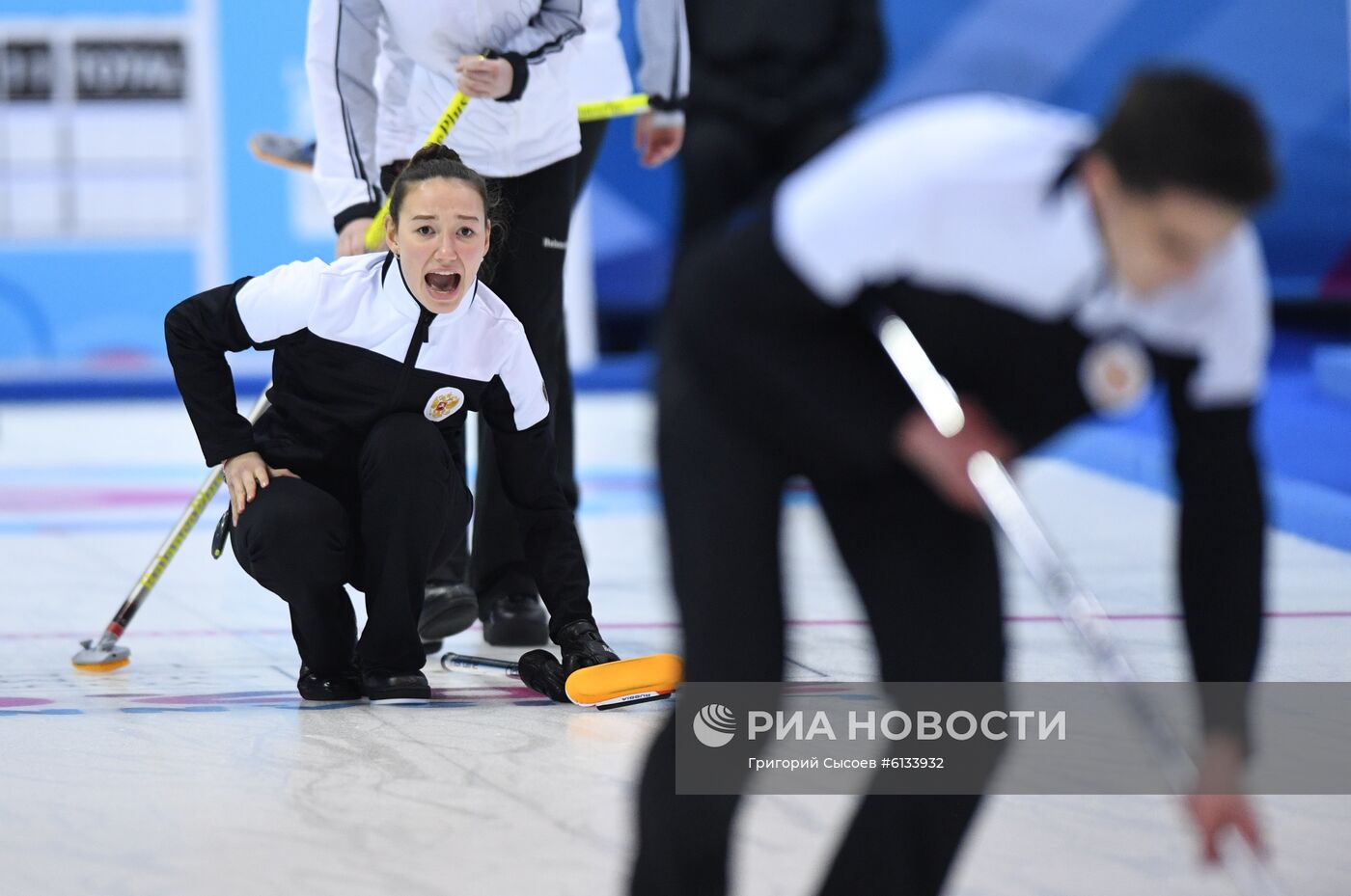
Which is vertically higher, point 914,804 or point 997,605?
point 997,605

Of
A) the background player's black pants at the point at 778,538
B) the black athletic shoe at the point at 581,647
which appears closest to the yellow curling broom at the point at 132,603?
the black athletic shoe at the point at 581,647

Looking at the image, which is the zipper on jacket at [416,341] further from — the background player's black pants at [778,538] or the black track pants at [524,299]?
the background player's black pants at [778,538]

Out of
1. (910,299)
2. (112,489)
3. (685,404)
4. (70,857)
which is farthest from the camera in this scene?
(112,489)

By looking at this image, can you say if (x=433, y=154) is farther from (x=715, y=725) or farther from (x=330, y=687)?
(x=715, y=725)

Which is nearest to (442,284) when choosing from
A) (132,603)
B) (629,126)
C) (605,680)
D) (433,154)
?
(433,154)

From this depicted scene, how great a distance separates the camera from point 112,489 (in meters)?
5.18

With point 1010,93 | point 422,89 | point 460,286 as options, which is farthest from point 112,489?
point 1010,93

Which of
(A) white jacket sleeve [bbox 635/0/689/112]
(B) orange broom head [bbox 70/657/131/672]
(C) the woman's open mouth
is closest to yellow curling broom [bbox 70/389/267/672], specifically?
(B) orange broom head [bbox 70/657/131/672]

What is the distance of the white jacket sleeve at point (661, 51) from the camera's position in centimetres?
330

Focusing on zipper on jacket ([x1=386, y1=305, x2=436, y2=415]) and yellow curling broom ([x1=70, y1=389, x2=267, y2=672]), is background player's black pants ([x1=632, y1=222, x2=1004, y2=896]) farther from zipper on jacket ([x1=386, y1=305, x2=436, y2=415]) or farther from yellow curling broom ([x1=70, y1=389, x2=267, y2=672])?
yellow curling broom ([x1=70, y1=389, x2=267, y2=672])

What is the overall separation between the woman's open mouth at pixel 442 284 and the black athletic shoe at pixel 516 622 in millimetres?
680

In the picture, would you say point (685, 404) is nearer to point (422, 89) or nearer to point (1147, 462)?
point (422, 89)

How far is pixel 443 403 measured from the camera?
8.83 ft

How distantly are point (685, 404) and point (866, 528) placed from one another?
0.20 metres
